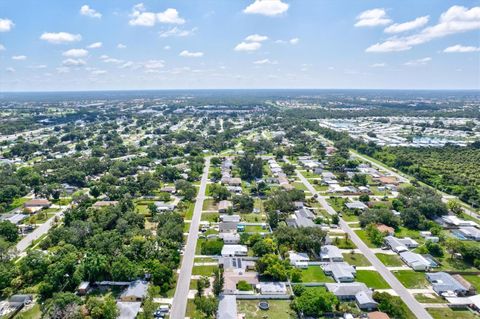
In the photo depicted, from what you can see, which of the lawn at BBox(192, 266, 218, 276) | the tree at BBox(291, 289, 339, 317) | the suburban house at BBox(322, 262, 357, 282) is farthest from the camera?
the lawn at BBox(192, 266, 218, 276)

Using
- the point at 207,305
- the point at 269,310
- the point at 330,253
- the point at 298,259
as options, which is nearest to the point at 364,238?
the point at 330,253

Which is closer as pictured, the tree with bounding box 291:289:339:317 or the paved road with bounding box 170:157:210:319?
the tree with bounding box 291:289:339:317

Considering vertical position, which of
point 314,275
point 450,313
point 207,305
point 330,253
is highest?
point 207,305

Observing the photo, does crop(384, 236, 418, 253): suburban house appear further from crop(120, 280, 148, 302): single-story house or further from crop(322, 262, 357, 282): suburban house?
crop(120, 280, 148, 302): single-story house

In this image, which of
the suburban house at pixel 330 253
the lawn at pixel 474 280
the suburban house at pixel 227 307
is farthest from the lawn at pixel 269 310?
the lawn at pixel 474 280

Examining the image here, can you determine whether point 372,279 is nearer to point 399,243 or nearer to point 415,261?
point 415,261

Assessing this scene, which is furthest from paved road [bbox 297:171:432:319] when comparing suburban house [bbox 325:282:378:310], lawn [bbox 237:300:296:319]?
lawn [bbox 237:300:296:319]

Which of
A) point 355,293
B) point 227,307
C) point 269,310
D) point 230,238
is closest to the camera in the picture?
point 227,307

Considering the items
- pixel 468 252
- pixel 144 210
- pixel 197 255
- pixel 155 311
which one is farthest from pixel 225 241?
pixel 468 252
